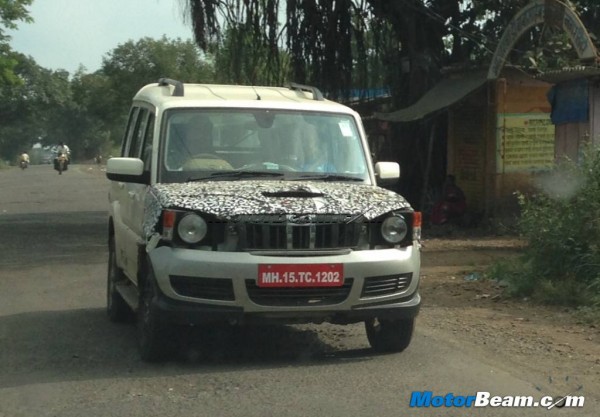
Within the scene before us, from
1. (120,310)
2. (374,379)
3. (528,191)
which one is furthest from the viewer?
(528,191)

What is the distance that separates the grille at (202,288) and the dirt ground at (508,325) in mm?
1979

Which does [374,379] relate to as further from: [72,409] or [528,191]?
[528,191]

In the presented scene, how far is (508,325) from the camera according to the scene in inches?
344

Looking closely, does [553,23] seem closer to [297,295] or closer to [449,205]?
[449,205]

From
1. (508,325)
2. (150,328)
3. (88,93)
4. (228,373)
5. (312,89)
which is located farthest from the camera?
(88,93)

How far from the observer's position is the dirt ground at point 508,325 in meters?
7.07

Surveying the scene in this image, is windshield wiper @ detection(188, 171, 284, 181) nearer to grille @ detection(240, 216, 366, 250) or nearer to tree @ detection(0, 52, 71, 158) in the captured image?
grille @ detection(240, 216, 366, 250)

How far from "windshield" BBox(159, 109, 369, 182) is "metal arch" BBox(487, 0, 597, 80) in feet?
17.9

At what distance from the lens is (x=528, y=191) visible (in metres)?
17.7

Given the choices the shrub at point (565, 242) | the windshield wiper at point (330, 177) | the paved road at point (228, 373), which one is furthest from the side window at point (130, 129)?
the shrub at point (565, 242)

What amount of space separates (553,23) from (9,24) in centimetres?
3983

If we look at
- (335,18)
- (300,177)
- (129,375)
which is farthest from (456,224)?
(129,375)

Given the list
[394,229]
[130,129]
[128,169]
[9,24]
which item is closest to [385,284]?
[394,229]

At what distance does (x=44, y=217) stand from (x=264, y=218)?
16.3 metres
